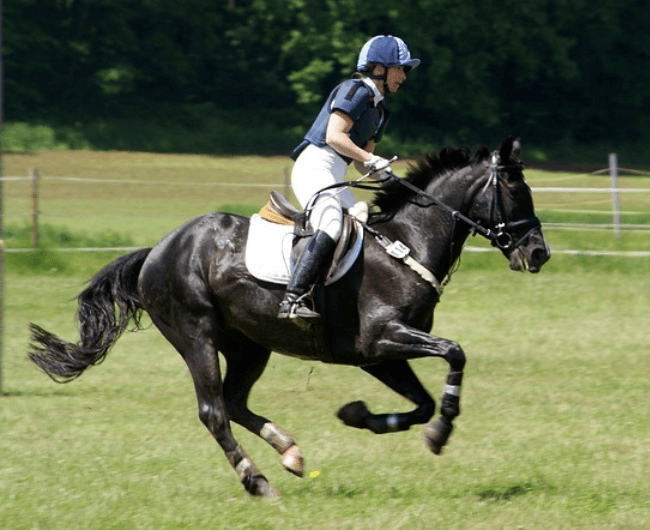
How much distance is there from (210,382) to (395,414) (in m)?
1.20

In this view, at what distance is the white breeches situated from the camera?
7.20 metres

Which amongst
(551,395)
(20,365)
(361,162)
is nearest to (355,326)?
(361,162)

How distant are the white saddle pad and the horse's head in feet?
2.59

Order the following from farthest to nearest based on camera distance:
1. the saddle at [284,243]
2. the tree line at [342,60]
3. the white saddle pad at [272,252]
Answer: the tree line at [342,60] → the white saddle pad at [272,252] → the saddle at [284,243]

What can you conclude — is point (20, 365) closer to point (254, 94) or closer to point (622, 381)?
point (622, 381)

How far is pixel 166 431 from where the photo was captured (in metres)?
9.12

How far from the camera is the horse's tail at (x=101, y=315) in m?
8.22

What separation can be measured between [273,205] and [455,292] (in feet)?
30.9

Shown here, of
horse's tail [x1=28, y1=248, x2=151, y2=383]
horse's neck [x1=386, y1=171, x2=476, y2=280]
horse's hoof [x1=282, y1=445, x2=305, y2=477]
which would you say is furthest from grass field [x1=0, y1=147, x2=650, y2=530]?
horse's neck [x1=386, y1=171, x2=476, y2=280]

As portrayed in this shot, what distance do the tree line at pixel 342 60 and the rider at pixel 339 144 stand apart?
A: 37377 millimetres

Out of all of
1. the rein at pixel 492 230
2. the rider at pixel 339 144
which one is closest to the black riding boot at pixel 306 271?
the rider at pixel 339 144

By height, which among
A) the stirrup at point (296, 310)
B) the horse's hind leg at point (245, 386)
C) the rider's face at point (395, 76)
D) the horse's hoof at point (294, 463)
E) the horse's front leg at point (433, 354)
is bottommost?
the horse's hoof at point (294, 463)

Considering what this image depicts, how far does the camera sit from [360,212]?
7430 mm

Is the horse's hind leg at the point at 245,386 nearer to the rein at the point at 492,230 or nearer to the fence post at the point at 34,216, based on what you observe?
the rein at the point at 492,230
